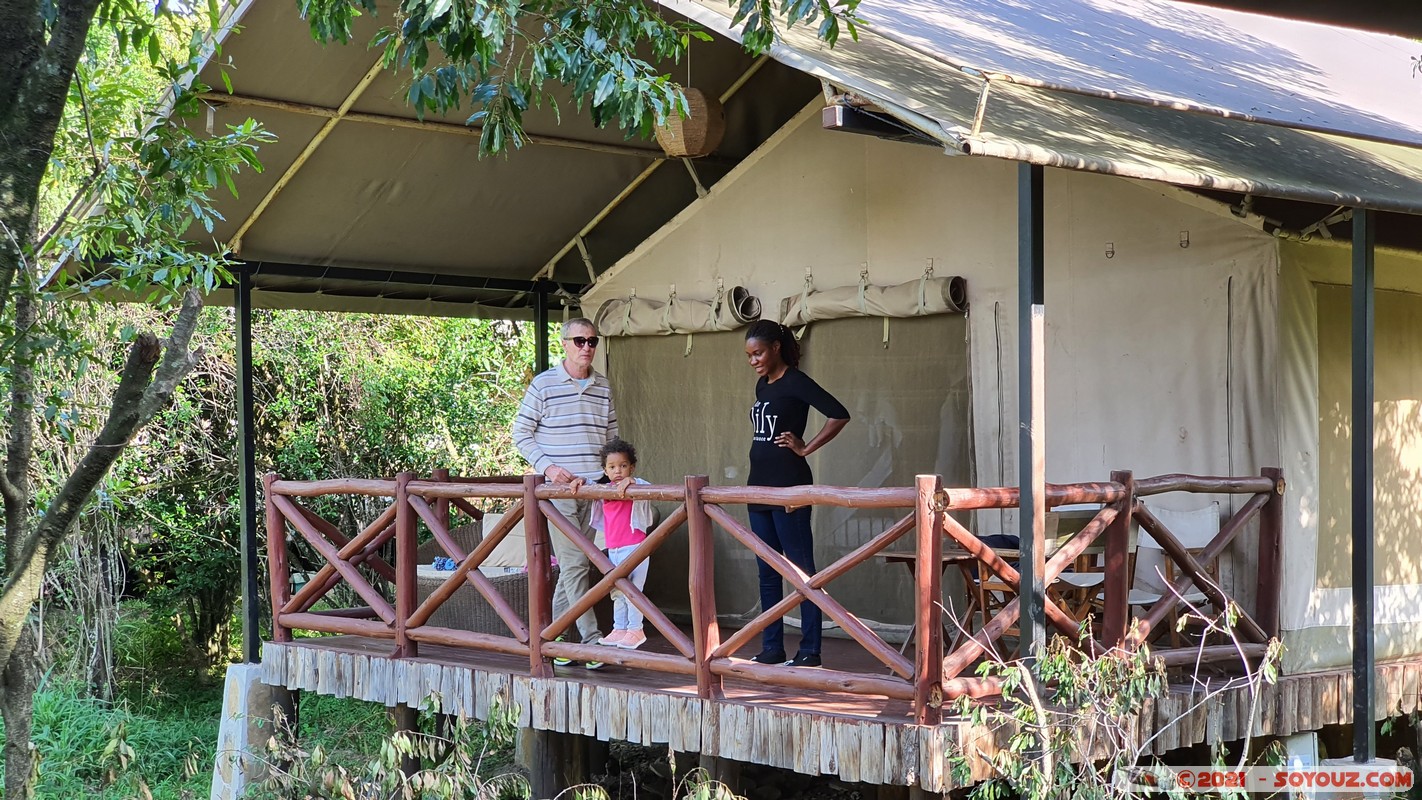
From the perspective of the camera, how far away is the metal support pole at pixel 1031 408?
4496 millimetres

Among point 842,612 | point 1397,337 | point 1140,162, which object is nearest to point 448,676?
Result: point 842,612

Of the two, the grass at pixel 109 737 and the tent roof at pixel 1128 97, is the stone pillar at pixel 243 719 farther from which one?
the tent roof at pixel 1128 97

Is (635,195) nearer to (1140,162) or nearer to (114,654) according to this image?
(1140,162)

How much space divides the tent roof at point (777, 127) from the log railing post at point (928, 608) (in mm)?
1086

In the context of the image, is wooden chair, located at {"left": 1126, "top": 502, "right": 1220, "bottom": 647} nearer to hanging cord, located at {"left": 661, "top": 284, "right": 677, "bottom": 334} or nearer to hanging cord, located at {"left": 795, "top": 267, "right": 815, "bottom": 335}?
hanging cord, located at {"left": 795, "top": 267, "right": 815, "bottom": 335}

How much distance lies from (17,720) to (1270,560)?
14.3 feet

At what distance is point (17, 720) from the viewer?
3814 mm

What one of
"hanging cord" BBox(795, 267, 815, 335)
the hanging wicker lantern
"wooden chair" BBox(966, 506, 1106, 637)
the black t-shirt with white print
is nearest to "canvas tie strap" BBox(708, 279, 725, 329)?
"hanging cord" BBox(795, 267, 815, 335)

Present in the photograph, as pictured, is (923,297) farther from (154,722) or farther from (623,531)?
(154,722)

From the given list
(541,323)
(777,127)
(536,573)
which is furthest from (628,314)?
(536,573)

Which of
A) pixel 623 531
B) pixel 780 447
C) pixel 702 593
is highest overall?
pixel 780 447

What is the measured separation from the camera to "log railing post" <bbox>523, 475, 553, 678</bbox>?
18.6 feet

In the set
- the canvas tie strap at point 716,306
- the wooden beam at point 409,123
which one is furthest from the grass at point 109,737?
the canvas tie strap at point 716,306

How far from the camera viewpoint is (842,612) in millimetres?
4645
